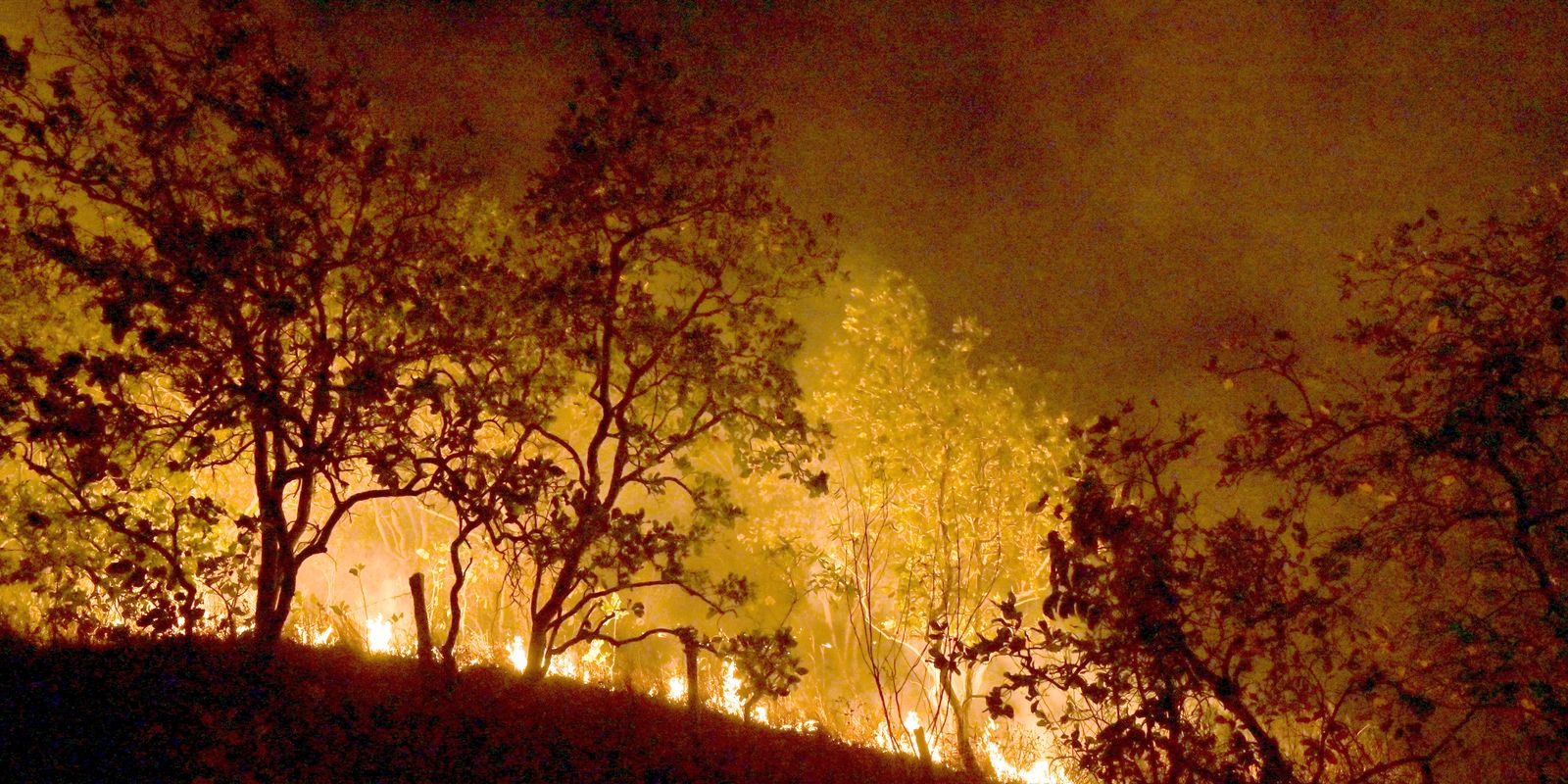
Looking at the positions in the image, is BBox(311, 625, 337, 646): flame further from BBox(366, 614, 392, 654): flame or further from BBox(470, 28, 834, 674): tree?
BBox(470, 28, 834, 674): tree

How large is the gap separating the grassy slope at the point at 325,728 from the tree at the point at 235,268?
880 mm

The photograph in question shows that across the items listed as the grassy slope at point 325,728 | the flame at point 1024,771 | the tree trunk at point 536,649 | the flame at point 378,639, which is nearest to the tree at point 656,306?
the tree trunk at point 536,649

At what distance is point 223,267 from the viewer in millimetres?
6922

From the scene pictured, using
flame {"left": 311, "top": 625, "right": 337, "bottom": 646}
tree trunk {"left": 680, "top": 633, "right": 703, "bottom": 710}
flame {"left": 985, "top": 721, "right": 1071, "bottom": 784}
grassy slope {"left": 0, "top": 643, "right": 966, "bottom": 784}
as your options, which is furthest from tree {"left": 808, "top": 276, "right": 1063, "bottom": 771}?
flame {"left": 311, "top": 625, "right": 337, "bottom": 646}

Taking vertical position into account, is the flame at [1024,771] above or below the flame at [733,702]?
below

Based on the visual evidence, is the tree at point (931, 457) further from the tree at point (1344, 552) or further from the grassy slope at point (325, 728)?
the tree at point (1344, 552)

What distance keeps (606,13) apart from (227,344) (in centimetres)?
497

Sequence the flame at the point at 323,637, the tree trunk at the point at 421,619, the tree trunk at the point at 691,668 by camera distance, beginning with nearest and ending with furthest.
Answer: the tree trunk at the point at 421,619 < the tree trunk at the point at 691,668 < the flame at the point at 323,637

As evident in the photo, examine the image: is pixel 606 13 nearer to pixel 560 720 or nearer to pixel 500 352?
pixel 500 352

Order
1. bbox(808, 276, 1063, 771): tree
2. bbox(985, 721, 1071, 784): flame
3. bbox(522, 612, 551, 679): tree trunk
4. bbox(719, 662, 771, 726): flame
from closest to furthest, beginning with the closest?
1. bbox(522, 612, 551, 679): tree trunk
2. bbox(719, 662, 771, 726): flame
3. bbox(985, 721, 1071, 784): flame
4. bbox(808, 276, 1063, 771): tree

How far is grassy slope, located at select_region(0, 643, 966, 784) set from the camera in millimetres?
6078

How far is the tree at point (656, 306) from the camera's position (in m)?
9.58

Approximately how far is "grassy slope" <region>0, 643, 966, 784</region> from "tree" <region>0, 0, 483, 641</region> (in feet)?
2.89

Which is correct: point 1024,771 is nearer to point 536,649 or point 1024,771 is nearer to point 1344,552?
point 536,649
